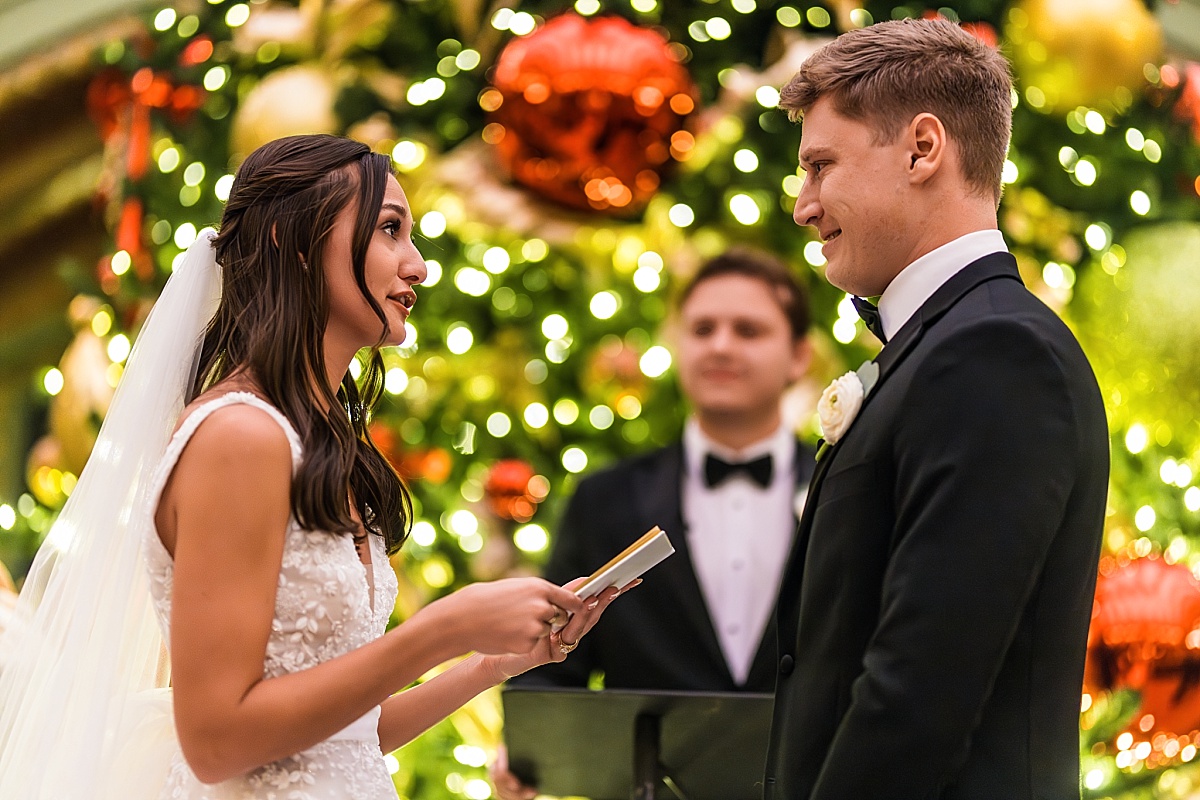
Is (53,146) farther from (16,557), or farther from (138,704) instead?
(138,704)

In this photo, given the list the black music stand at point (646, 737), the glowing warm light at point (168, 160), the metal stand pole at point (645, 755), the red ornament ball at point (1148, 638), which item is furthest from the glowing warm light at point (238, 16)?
the red ornament ball at point (1148, 638)

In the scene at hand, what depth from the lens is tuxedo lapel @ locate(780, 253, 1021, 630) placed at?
5.35 feet

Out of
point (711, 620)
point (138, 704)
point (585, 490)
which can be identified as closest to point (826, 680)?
point (138, 704)

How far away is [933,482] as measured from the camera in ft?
4.81

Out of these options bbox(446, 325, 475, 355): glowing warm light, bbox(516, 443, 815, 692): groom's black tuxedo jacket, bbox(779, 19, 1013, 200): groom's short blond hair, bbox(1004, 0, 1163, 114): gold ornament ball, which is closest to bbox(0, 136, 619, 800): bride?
bbox(779, 19, 1013, 200): groom's short blond hair

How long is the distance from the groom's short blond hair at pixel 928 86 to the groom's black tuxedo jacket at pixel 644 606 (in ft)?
4.94

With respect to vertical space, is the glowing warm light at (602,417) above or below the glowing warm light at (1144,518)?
above

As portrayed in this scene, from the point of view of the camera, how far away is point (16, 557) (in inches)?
151

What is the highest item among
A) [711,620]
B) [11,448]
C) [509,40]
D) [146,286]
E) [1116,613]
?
[509,40]

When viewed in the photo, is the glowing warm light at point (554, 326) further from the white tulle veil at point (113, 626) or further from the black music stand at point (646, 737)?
the white tulle veil at point (113, 626)

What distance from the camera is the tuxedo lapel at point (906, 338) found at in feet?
5.35

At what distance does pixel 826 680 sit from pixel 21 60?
4808 mm

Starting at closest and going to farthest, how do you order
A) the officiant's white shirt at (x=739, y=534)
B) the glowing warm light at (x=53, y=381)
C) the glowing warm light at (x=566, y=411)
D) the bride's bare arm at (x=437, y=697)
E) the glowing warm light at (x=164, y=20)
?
the bride's bare arm at (x=437, y=697) → the officiant's white shirt at (x=739, y=534) → the glowing warm light at (x=566, y=411) → the glowing warm light at (x=164, y=20) → the glowing warm light at (x=53, y=381)

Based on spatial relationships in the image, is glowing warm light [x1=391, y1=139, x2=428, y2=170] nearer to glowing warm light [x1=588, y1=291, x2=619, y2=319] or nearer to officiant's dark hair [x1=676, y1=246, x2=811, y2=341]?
glowing warm light [x1=588, y1=291, x2=619, y2=319]
